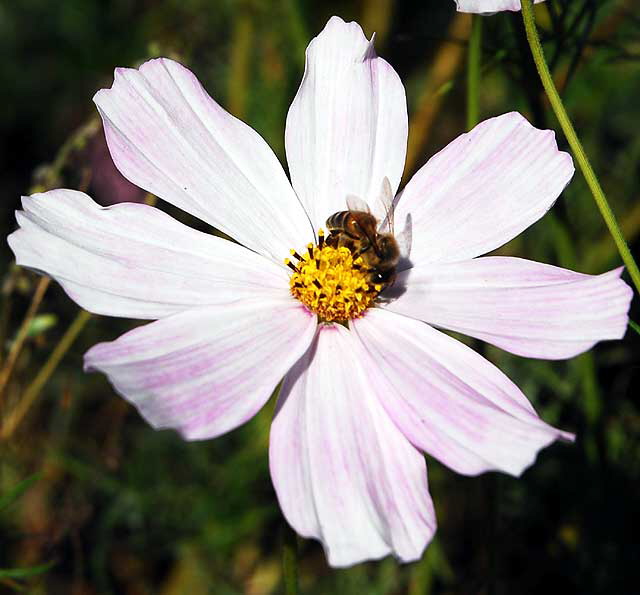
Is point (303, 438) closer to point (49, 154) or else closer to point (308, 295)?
point (308, 295)

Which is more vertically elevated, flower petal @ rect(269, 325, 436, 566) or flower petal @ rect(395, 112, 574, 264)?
flower petal @ rect(395, 112, 574, 264)

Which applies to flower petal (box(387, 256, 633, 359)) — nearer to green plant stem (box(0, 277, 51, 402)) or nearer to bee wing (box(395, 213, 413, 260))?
bee wing (box(395, 213, 413, 260))

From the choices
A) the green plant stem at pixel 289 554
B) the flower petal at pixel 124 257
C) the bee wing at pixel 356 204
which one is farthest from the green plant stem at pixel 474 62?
the green plant stem at pixel 289 554

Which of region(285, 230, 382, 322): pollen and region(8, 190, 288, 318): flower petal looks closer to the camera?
region(8, 190, 288, 318): flower petal

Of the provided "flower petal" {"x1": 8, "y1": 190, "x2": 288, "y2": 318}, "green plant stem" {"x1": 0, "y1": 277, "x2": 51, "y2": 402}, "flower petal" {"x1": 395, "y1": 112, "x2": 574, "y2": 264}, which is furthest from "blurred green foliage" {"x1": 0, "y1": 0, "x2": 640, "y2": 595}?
"flower petal" {"x1": 8, "y1": 190, "x2": 288, "y2": 318}

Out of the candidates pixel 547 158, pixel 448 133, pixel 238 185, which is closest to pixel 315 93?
pixel 238 185

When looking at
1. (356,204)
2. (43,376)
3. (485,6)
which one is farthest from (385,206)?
(43,376)
